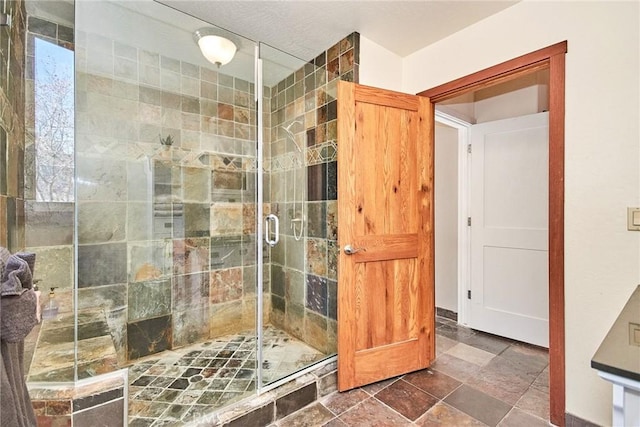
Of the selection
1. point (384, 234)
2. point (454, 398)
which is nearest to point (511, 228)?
point (384, 234)

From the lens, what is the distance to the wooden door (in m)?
1.79

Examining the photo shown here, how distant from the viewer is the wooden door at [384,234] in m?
1.79

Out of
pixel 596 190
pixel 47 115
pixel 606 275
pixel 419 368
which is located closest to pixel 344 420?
pixel 419 368

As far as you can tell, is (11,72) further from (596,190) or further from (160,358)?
(596,190)

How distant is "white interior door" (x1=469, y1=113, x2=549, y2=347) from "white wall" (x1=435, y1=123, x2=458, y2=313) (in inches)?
8.6

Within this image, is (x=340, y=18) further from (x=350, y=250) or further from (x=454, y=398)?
(x=454, y=398)

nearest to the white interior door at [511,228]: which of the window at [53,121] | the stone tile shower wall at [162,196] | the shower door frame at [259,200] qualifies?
the shower door frame at [259,200]

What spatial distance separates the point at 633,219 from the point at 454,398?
1.38 metres

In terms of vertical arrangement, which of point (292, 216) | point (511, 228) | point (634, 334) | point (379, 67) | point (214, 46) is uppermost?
point (214, 46)

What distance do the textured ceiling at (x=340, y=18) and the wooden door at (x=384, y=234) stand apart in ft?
1.48

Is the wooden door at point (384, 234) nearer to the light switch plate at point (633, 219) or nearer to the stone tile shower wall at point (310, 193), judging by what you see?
the stone tile shower wall at point (310, 193)

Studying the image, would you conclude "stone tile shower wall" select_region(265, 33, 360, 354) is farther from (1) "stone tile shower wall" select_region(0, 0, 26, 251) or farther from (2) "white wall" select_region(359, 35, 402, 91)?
(1) "stone tile shower wall" select_region(0, 0, 26, 251)

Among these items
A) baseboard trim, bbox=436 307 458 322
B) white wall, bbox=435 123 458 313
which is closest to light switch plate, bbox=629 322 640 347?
white wall, bbox=435 123 458 313

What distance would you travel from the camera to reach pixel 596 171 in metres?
1.40
